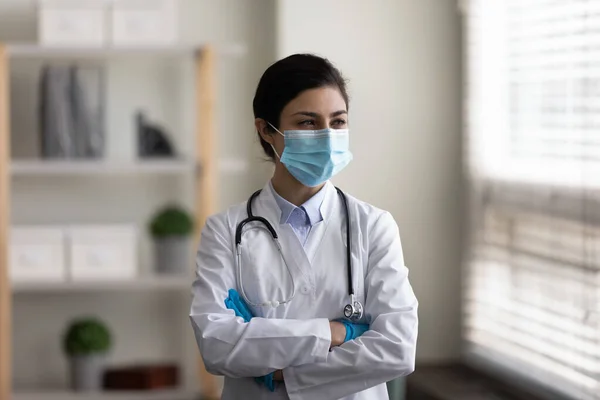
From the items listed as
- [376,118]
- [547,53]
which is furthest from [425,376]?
[547,53]

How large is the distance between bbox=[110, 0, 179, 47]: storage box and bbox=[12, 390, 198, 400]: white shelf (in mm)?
1368

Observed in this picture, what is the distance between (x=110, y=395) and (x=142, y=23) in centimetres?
146

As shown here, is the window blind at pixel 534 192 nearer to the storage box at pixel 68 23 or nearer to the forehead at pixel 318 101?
the forehead at pixel 318 101

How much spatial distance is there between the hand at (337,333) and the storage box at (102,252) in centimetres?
214

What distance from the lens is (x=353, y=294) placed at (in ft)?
5.70

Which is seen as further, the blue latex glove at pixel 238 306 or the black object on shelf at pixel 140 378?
the black object on shelf at pixel 140 378

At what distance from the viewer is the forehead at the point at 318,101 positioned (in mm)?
1716

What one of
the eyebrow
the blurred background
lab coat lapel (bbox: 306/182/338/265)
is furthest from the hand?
the blurred background

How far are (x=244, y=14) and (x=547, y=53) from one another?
4.99ft

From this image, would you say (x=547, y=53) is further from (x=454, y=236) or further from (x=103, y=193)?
(x=103, y=193)

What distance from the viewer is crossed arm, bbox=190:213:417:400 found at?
5.56 feet

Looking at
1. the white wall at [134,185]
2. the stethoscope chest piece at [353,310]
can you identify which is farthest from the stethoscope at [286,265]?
the white wall at [134,185]

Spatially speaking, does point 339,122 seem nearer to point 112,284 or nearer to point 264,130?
point 264,130

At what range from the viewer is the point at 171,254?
12.6 ft
